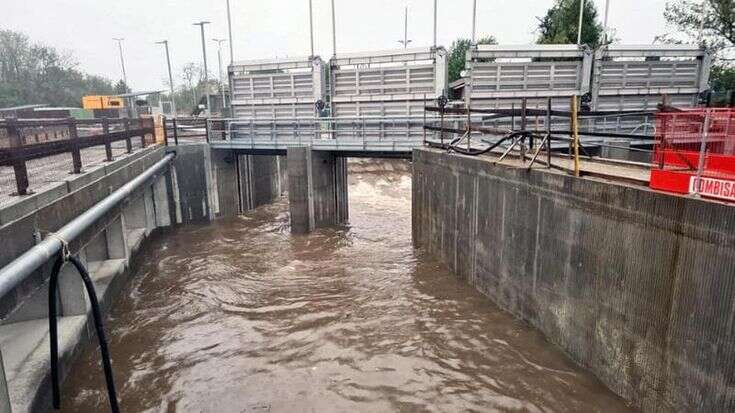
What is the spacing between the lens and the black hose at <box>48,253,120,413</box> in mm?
4770

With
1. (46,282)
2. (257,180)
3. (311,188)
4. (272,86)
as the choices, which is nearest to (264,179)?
(257,180)

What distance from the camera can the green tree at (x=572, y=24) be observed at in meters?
25.4

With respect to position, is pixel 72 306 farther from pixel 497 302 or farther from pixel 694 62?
pixel 694 62

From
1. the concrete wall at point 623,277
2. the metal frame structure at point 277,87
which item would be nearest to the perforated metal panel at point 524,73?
the metal frame structure at point 277,87

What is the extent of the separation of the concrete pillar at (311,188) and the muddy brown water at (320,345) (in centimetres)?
323

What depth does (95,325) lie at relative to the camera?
16.9ft

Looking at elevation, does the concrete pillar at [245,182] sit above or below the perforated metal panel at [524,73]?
below

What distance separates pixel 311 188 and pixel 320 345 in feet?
28.9

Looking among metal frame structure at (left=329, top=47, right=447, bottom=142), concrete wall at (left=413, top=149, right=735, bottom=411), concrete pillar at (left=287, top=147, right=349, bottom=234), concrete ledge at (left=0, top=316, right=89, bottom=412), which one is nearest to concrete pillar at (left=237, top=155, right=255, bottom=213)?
concrete pillar at (left=287, top=147, right=349, bottom=234)

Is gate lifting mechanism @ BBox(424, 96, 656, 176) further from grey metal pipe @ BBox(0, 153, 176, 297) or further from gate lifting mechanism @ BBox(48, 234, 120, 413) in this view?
grey metal pipe @ BBox(0, 153, 176, 297)

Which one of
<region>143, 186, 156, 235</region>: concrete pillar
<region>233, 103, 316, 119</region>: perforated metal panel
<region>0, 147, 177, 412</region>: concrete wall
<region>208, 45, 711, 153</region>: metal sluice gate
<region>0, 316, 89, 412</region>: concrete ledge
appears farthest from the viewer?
<region>233, 103, 316, 119</region>: perforated metal panel

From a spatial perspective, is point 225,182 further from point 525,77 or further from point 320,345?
point 320,345

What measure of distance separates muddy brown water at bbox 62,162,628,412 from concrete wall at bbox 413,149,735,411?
515mm

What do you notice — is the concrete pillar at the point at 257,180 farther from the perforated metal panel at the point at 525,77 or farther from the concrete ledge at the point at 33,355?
the concrete ledge at the point at 33,355
